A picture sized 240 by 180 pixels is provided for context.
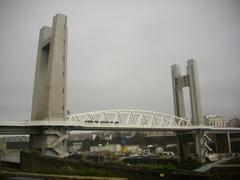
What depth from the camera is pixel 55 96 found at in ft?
134

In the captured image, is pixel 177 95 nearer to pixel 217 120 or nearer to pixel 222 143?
pixel 222 143

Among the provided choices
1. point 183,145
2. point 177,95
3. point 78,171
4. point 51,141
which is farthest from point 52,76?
point 183,145

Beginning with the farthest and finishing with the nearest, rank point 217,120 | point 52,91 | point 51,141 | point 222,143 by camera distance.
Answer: point 217,120
point 222,143
point 52,91
point 51,141

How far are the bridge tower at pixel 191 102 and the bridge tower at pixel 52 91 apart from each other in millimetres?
42225

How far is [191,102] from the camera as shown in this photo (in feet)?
234

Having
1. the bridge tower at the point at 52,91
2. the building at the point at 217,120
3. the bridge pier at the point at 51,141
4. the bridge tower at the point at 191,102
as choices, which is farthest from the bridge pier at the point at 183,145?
the building at the point at 217,120

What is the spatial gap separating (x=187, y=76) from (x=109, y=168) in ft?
192

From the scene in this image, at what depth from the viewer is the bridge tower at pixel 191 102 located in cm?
6944

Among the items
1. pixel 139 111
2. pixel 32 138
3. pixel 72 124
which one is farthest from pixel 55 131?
pixel 139 111

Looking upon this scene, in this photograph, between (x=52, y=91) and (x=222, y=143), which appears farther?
(x=222, y=143)

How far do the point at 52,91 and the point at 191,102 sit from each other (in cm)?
4493

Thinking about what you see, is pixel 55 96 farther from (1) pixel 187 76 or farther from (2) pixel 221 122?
(2) pixel 221 122

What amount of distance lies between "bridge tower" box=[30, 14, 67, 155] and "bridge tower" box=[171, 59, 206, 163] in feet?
139

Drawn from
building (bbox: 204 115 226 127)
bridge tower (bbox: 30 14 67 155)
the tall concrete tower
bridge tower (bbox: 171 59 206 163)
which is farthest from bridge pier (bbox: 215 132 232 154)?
building (bbox: 204 115 226 127)
